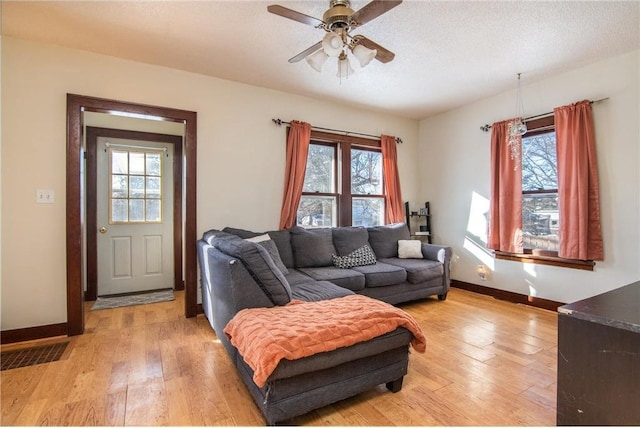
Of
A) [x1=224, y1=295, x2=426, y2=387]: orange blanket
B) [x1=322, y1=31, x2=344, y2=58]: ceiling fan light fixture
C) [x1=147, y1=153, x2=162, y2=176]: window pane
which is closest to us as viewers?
[x1=224, y1=295, x2=426, y2=387]: orange blanket

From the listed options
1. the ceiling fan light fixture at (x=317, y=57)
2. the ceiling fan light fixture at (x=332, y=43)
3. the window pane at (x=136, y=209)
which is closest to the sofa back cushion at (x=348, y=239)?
the ceiling fan light fixture at (x=317, y=57)

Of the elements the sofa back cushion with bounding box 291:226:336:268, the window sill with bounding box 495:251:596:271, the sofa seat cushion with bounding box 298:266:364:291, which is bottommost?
the sofa seat cushion with bounding box 298:266:364:291

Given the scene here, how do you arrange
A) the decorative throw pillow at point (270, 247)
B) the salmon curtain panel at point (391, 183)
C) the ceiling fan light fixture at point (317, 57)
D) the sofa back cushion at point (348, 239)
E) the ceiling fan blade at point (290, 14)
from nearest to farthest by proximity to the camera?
the ceiling fan blade at point (290, 14)
the ceiling fan light fixture at point (317, 57)
the decorative throw pillow at point (270, 247)
the sofa back cushion at point (348, 239)
the salmon curtain panel at point (391, 183)

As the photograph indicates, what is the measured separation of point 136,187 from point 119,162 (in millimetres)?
376

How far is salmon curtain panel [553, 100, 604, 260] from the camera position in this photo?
10.1ft

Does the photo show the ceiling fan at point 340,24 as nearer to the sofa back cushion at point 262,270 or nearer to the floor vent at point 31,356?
the sofa back cushion at point 262,270

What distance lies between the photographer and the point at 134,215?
4.18 metres

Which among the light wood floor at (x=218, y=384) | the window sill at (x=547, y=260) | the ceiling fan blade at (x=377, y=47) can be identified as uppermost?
the ceiling fan blade at (x=377, y=47)

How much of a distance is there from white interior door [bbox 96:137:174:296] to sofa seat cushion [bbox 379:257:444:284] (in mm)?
3107

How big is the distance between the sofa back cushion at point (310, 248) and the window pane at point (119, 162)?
8.09 ft

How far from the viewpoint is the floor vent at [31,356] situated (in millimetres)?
2195

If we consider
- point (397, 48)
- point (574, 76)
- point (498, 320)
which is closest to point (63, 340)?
point (397, 48)

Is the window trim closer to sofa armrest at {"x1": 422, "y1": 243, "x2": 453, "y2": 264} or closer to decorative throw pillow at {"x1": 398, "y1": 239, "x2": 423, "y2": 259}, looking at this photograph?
sofa armrest at {"x1": 422, "y1": 243, "x2": 453, "y2": 264}

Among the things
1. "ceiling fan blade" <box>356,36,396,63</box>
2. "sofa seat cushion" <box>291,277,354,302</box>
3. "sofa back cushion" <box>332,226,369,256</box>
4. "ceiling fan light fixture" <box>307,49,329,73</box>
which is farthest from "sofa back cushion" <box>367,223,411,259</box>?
"ceiling fan light fixture" <box>307,49,329,73</box>
